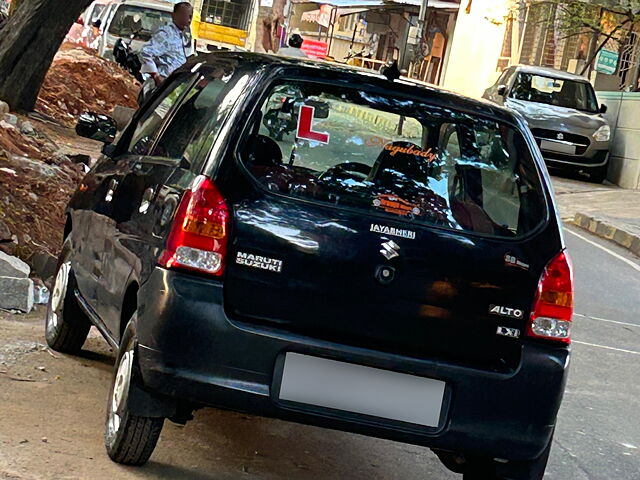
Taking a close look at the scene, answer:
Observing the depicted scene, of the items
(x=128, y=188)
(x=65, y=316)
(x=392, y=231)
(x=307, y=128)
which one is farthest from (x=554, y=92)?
(x=392, y=231)

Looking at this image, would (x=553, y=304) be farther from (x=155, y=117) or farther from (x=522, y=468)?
(x=155, y=117)

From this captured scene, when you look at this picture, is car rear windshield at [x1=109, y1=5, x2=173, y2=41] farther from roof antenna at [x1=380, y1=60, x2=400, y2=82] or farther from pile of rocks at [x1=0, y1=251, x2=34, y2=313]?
roof antenna at [x1=380, y1=60, x2=400, y2=82]

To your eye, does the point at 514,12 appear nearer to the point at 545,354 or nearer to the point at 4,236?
the point at 4,236

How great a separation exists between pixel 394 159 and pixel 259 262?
2.14ft

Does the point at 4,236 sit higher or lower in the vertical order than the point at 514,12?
lower

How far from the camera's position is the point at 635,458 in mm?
6484

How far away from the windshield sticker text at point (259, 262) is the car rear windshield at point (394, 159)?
0.25 m

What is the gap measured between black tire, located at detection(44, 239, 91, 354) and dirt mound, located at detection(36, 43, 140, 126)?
919 centimetres

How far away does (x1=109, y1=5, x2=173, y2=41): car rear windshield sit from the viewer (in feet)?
79.2

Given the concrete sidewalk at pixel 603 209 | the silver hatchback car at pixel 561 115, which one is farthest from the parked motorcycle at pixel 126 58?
the concrete sidewalk at pixel 603 209

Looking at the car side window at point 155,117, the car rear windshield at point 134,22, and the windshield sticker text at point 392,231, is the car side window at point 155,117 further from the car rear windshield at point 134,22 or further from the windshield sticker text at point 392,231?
the car rear windshield at point 134,22

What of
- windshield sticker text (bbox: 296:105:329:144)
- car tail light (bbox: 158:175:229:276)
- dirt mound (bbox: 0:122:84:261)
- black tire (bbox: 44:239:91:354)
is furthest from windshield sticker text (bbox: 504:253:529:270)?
dirt mound (bbox: 0:122:84:261)

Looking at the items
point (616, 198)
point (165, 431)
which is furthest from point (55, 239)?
point (616, 198)

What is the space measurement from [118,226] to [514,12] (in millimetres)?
32777
